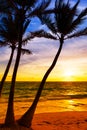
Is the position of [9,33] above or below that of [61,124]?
above

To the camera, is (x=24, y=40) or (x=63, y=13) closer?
(x=63, y=13)

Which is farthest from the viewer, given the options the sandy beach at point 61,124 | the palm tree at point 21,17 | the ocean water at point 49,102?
the ocean water at point 49,102

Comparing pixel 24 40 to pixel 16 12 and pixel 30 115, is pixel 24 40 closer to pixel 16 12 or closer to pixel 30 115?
pixel 16 12

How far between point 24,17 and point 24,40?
2419 mm

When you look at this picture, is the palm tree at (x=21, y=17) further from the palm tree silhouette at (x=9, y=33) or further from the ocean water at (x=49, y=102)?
the ocean water at (x=49, y=102)

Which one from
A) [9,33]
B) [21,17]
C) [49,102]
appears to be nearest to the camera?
[21,17]

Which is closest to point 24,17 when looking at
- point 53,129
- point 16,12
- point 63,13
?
point 16,12

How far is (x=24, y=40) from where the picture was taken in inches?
655

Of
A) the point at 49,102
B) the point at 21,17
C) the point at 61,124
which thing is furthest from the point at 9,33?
the point at 49,102

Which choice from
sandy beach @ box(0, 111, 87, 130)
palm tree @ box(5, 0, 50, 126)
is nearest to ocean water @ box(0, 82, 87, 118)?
sandy beach @ box(0, 111, 87, 130)

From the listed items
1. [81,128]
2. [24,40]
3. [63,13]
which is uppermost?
[63,13]

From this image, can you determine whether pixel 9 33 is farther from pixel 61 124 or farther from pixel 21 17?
pixel 61 124

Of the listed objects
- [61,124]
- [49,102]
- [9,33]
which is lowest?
[49,102]

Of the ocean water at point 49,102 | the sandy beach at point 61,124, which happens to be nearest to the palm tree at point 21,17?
the sandy beach at point 61,124
